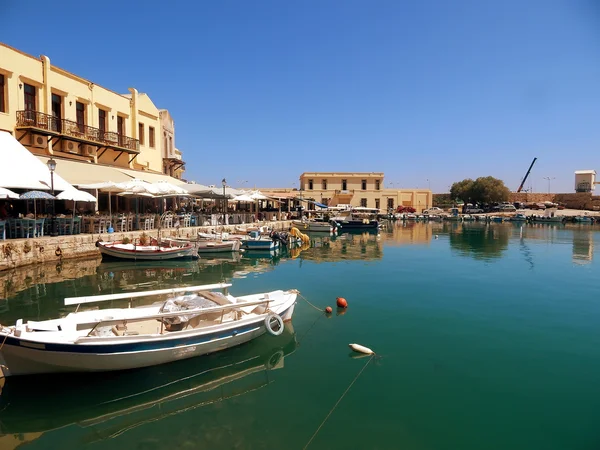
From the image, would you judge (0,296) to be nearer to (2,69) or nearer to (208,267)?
(208,267)

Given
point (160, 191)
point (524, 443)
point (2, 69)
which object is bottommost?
point (524, 443)

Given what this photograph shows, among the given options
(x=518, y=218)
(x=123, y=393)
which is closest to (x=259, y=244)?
(x=123, y=393)

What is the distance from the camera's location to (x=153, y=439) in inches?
207

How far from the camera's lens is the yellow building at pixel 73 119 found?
1928cm

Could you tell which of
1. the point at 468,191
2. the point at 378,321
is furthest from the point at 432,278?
the point at 468,191

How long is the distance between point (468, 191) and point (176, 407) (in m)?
86.8

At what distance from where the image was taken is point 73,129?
22141 millimetres

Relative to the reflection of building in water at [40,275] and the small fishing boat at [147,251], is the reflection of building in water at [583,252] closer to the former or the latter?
the small fishing boat at [147,251]

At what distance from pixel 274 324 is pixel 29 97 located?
66.9 ft

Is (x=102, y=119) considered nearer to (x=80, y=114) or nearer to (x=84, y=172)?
(x=80, y=114)

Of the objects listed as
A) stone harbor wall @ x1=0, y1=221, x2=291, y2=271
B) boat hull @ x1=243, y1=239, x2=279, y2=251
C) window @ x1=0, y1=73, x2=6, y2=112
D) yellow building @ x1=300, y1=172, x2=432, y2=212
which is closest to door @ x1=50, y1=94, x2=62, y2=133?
window @ x1=0, y1=73, x2=6, y2=112

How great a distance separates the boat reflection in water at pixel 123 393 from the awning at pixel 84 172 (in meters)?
15.7

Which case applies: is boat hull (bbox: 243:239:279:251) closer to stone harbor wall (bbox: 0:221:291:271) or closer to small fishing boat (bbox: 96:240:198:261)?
small fishing boat (bbox: 96:240:198:261)

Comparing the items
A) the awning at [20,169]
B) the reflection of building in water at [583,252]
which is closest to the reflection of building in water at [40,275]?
the awning at [20,169]
